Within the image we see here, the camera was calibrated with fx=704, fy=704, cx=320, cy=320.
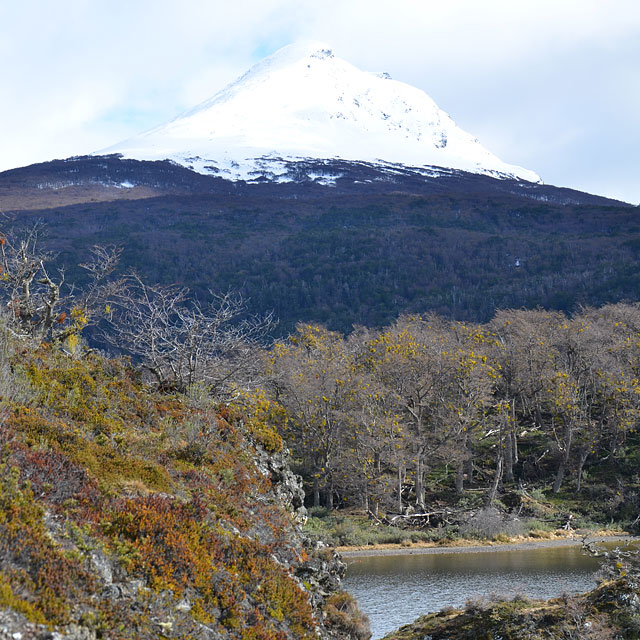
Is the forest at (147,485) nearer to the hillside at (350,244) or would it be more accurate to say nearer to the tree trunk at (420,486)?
the tree trunk at (420,486)

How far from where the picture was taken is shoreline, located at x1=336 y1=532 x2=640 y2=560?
35344mm

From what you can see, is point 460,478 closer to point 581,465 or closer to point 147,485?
point 581,465

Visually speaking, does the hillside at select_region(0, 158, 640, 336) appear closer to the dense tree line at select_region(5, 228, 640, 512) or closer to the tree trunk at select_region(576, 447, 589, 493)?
the dense tree line at select_region(5, 228, 640, 512)

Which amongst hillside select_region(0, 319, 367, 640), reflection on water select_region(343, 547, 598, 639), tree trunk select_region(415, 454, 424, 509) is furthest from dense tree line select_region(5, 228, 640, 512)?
hillside select_region(0, 319, 367, 640)

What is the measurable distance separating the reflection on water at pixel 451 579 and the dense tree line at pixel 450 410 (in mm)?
7500

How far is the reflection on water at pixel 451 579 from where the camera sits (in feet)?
74.4

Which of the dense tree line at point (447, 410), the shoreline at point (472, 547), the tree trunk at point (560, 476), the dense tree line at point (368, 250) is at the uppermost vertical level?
the dense tree line at point (368, 250)

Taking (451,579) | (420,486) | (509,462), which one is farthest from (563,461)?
(451,579)

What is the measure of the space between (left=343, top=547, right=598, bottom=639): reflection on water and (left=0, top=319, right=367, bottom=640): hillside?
8798 millimetres

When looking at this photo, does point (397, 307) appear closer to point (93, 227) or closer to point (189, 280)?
point (189, 280)

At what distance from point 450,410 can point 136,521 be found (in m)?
36.5

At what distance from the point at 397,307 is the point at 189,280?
40.8 meters

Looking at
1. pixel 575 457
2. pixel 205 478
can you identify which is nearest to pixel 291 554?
pixel 205 478

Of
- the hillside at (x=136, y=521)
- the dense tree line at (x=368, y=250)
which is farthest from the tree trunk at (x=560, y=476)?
the dense tree line at (x=368, y=250)
